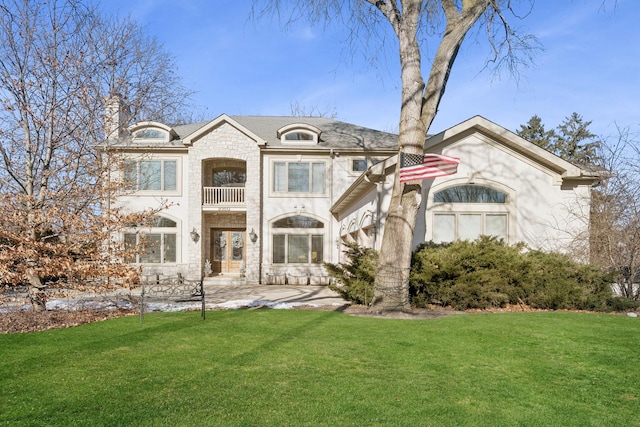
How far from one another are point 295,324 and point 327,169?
12877 mm

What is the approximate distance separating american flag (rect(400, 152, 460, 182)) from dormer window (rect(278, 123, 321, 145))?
10.8 metres

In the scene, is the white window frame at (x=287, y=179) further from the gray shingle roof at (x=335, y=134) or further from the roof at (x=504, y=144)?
the roof at (x=504, y=144)

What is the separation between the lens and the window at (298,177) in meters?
20.4

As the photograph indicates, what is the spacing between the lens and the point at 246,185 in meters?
20.0

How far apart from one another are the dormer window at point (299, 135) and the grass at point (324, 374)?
1342cm

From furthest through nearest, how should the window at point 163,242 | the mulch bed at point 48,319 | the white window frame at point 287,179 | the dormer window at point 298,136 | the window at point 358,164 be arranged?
the dormer window at point 298,136 → the white window frame at point 287,179 → the window at point 358,164 → the window at point 163,242 → the mulch bed at point 48,319

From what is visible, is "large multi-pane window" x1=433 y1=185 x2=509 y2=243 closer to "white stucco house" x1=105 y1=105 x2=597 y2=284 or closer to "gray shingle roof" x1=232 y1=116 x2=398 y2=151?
"white stucco house" x1=105 y1=105 x2=597 y2=284

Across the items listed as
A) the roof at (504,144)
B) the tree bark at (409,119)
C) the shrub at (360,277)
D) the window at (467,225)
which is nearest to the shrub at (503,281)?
the tree bark at (409,119)

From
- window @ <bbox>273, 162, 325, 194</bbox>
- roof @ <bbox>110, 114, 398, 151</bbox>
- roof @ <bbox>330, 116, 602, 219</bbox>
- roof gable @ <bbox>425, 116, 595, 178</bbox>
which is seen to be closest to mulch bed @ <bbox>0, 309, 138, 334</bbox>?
roof @ <bbox>330, 116, 602, 219</bbox>

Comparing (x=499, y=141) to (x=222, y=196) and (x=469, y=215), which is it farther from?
(x=222, y=196)

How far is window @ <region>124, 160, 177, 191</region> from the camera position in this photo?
65.1 ft

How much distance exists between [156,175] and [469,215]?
1425cm

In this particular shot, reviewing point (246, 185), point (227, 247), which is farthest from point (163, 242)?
point (246, 185)

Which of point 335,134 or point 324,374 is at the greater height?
point 335,134
